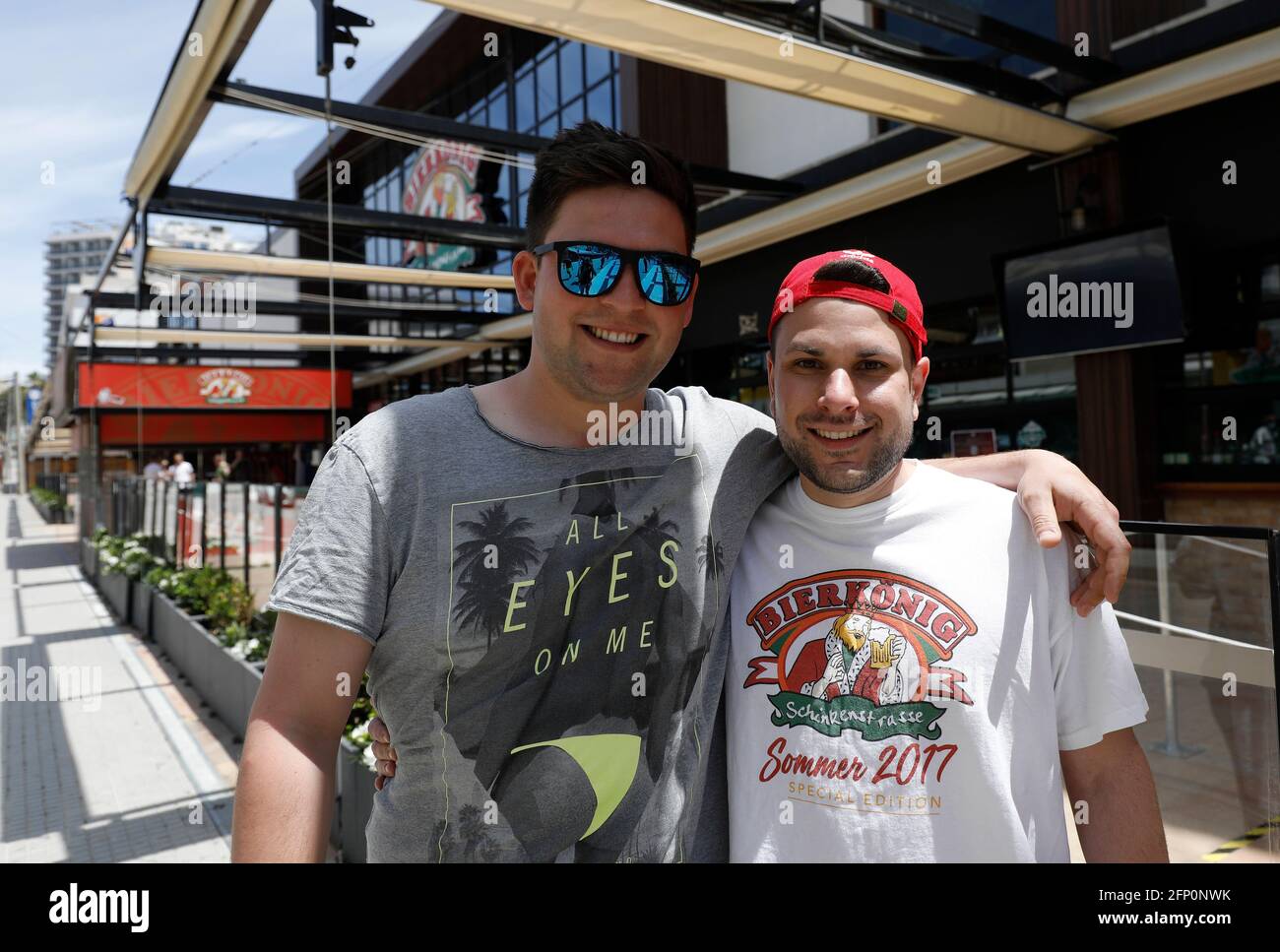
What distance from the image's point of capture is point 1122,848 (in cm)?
158

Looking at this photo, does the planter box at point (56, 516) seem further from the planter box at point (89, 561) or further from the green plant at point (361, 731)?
the green plant at point (361, 731)

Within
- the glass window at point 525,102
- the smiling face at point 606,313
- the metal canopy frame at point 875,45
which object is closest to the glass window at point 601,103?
the glass window at point 525,102

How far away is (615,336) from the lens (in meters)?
1.66

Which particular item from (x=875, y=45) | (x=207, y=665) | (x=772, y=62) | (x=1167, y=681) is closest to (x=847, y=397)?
(x=1167, y=681)

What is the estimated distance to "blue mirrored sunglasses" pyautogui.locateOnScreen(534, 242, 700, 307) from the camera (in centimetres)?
163

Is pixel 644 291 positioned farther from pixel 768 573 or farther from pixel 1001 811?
pixel 1001 811

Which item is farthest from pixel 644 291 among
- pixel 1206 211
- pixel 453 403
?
pixel 1206 211

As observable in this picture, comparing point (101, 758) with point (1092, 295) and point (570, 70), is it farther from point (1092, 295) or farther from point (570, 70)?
point (570, 70)

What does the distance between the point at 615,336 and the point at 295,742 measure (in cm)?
90

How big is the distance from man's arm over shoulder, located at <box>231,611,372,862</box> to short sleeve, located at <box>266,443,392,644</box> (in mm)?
37

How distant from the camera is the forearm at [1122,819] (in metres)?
1.58

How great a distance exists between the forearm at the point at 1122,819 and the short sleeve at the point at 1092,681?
0.30 feet

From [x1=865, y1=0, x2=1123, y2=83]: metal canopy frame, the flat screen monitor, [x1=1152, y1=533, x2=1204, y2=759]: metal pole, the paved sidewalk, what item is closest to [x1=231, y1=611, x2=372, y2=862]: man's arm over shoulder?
[x1=1152, y1=533, x2=1204, y2=759]: metal pole

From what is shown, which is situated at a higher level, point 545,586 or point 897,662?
point 545,586
